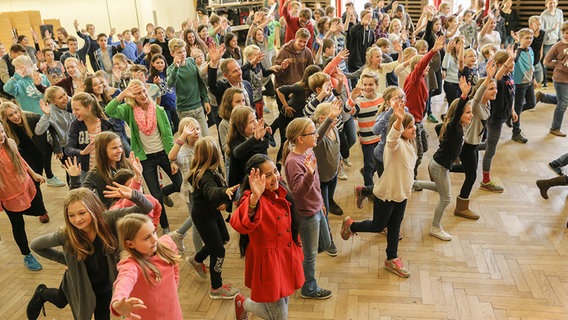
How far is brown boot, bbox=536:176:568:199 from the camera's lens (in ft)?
14.5

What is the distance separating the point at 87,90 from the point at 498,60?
13.4 feet

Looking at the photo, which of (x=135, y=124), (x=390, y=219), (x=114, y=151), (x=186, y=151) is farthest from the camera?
(x=135, y=124)

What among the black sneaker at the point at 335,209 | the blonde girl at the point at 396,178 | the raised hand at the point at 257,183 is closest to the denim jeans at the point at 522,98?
the black sneaker at the point at 335,209

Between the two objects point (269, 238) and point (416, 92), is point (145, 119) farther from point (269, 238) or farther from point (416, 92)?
point (416, 92)

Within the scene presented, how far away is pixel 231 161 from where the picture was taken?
3.34 metres

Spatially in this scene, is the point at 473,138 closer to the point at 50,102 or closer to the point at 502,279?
the point at 502,279

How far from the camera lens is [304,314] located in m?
3.25

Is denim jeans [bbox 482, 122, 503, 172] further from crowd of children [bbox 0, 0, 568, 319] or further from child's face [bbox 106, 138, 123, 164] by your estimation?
child's face [bbox 106, 138, 123, 164]

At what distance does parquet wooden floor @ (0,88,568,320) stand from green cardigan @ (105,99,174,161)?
0.94 metres

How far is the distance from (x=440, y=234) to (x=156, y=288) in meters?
2.66

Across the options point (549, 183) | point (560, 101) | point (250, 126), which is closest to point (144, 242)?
point (250, 126)

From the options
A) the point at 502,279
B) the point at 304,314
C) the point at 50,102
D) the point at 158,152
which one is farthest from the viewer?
the point at 50,102

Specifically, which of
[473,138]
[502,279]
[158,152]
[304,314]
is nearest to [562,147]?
[473,138]

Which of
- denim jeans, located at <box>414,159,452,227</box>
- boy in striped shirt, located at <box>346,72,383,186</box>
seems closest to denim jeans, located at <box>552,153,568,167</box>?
denim jeans, located at <box>414,159,452,227</box>
